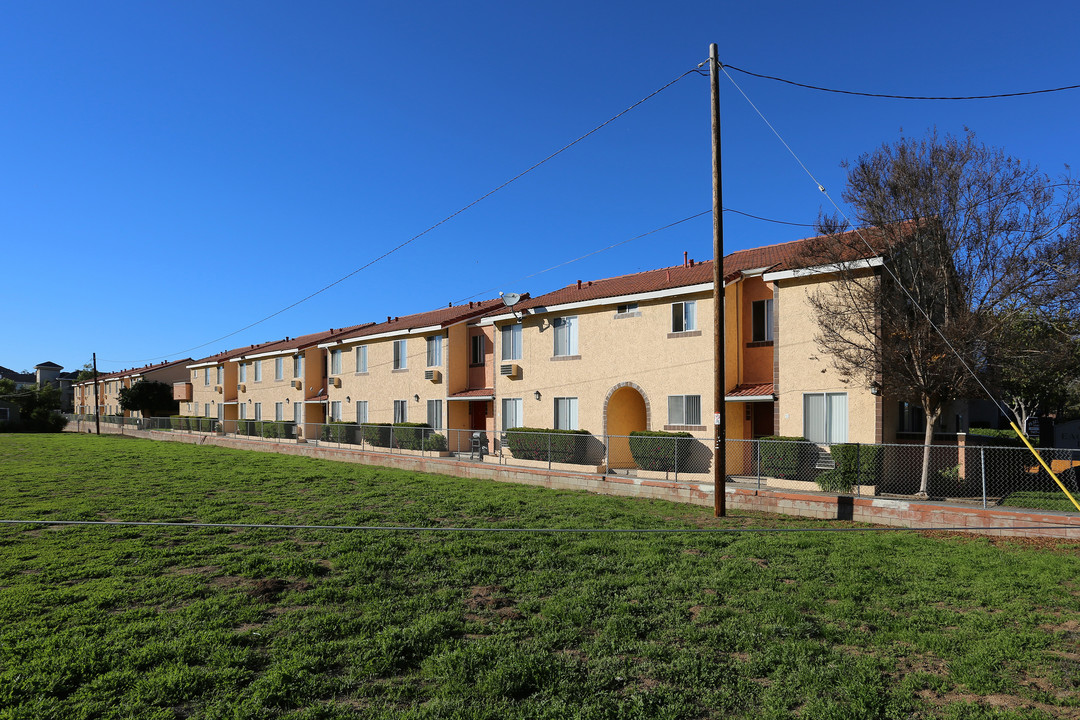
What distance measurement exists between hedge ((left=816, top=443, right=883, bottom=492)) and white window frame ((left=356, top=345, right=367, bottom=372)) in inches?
970

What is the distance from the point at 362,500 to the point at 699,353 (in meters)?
10.8

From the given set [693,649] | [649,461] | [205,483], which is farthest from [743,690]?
[205,483]

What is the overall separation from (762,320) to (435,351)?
1542 cm

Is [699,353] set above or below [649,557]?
above

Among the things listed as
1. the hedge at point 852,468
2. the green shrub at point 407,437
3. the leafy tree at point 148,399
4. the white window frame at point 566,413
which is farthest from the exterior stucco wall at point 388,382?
the leafy tree at point 148,399

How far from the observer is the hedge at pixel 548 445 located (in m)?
20.5

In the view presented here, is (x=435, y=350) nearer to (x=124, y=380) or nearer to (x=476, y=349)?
(x=476, y=349)

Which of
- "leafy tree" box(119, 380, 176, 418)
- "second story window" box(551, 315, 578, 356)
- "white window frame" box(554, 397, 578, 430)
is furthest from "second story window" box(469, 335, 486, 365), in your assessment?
"leafy tree" box(119, 380, 176, 418)

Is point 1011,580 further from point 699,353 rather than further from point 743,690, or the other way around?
point 699,353

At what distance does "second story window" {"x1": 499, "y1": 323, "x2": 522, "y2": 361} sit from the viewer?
24906 millimetres

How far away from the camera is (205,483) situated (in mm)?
17141

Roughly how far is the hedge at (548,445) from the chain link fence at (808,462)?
0.03m

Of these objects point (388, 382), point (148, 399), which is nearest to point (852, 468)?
point (388, 382)

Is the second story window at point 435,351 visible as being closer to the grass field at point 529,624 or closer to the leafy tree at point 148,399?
the grass field at point 529,624
